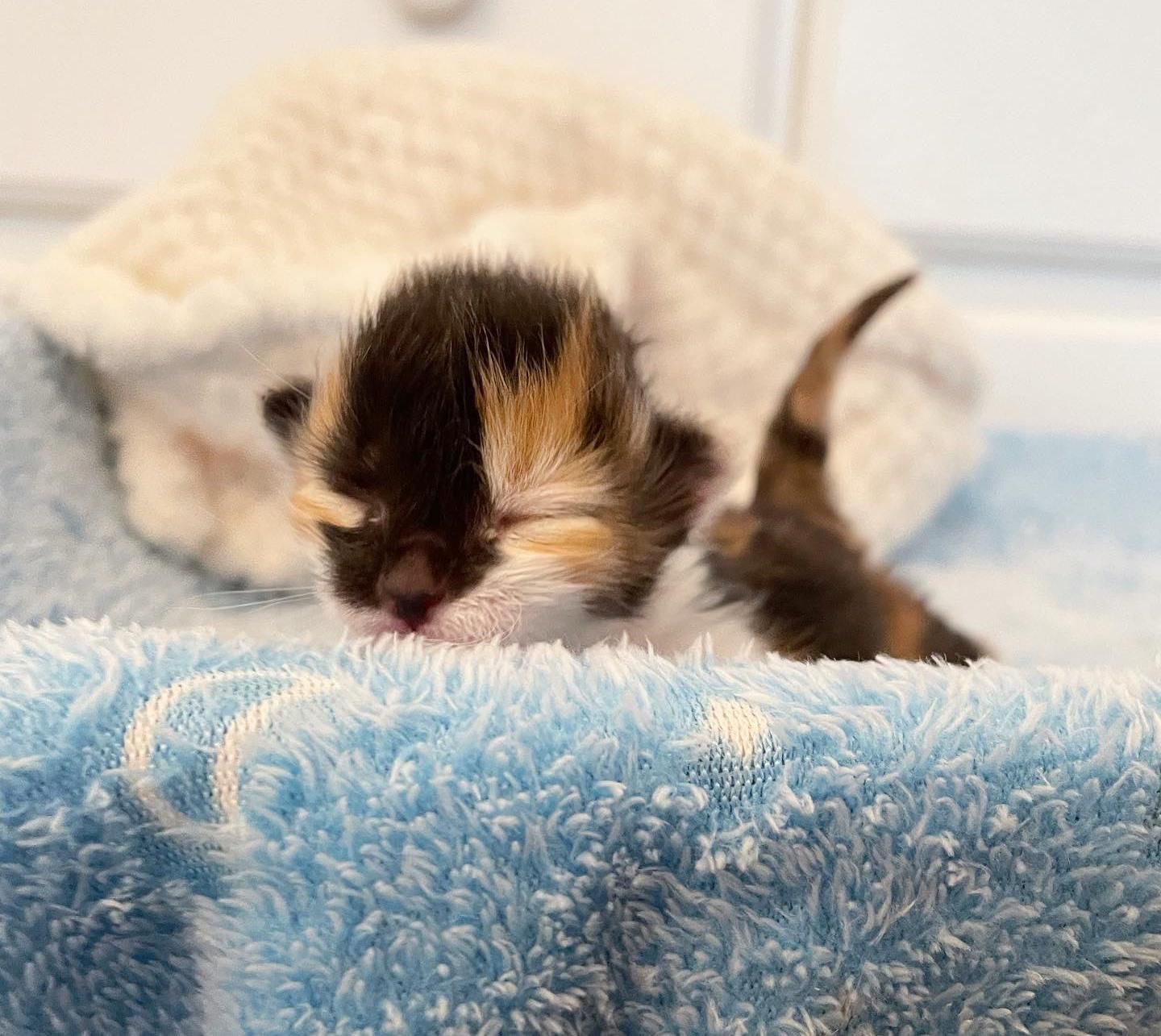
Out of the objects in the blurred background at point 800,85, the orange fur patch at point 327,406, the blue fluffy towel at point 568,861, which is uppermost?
the blurred background at point 800,85

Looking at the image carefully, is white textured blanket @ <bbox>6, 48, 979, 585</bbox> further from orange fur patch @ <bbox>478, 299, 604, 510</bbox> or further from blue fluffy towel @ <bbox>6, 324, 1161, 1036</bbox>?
blue fluffy towel @ <bbox>6, 324, 1161, 1036</bbox>

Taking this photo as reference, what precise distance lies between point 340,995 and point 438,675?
4.5 inches

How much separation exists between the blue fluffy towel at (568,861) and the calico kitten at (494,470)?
4.9 inches

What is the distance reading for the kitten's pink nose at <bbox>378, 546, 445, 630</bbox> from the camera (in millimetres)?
487

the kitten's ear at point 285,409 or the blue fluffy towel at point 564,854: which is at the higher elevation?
the kitten's ear at point 285,409

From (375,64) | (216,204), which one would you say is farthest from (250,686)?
(375,64)

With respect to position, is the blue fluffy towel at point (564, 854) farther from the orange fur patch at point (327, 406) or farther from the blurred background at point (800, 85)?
the blurred background at point (800, 85)

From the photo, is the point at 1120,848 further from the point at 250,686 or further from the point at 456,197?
the point at 456,197

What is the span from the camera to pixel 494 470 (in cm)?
49

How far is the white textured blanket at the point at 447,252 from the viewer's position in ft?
2.67

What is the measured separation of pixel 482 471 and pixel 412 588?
0.07 metres

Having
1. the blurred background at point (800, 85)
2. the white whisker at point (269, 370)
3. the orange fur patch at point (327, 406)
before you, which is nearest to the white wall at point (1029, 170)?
the blurred background at point (800, 85)

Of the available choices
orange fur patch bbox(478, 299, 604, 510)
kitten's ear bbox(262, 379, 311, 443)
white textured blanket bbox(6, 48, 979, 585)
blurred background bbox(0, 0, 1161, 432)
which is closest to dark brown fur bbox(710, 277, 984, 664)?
white textured blanket bbox(6, 48, 979, 585)

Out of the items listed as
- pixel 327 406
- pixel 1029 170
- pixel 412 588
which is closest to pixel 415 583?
pixel 412 588
